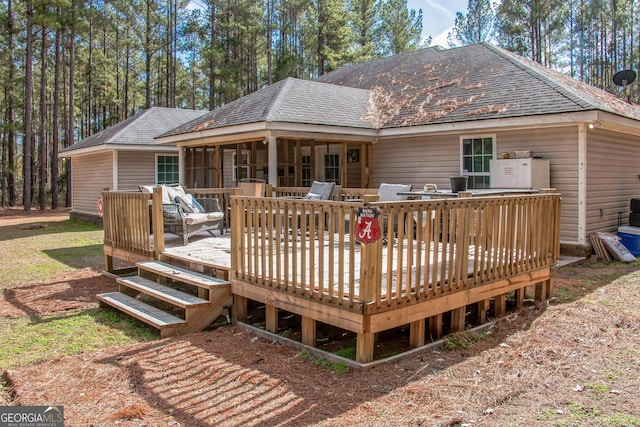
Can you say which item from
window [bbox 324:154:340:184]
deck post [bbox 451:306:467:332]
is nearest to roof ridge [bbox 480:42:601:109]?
window [bbox 324:154:340:184]

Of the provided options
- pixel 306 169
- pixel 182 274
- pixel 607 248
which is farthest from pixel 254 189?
pixel 607 248

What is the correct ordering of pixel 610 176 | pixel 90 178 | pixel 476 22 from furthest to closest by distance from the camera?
pixel 476 22 → pixel 90 178 → pixel 610 176

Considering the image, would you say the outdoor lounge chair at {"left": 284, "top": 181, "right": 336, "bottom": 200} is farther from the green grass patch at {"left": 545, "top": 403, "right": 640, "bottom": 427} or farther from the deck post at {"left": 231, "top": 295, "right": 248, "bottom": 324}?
the green grass patch at {"left": 545, "top": 403, "right": 640, "bottom": 427}

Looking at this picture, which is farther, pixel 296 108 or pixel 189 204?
pixel 296 108

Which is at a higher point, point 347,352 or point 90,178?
point 90,178

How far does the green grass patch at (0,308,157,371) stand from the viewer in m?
4.32

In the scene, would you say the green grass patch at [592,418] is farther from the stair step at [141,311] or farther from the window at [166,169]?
the window at [166,169]

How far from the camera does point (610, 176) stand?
979 cm

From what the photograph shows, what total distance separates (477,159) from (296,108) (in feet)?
13.0

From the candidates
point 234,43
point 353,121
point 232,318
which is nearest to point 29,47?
point 234,43

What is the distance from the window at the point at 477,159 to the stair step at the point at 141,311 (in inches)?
278

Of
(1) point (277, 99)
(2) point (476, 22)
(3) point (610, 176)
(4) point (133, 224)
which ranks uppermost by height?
(2) point (476, 22)

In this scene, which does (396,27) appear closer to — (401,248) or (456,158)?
(456,158)

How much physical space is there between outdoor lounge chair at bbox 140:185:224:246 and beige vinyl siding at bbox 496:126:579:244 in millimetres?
5956
